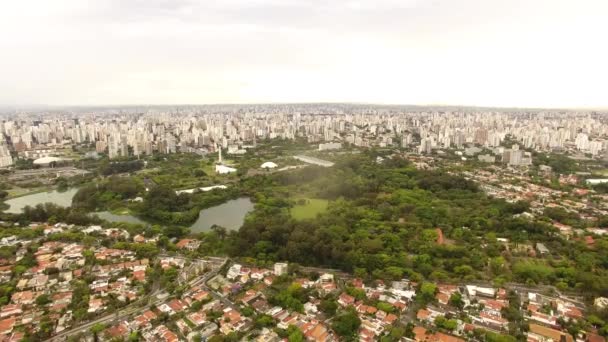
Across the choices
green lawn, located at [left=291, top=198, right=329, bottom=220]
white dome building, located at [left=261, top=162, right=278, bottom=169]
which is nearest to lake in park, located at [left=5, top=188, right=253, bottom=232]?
green lawn, located at [left=291, top=198, right=329, bottom=220]

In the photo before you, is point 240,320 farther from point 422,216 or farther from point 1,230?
point 1,230

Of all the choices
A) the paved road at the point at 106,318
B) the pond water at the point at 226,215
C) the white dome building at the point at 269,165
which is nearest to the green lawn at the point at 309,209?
the pond water at the point at 226,215

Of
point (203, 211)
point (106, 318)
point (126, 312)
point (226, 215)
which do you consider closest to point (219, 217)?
point (226, 215)

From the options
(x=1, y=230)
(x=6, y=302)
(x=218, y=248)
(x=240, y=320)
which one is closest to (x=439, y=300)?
(x=240, y=320)

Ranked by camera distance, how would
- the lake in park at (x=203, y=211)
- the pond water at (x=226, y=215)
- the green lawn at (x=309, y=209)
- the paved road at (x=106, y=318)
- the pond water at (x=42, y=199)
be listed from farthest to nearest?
the pond water at (x=42, y=199), the green lawn at (x=309, y=209), the lake in park at (x=203, y=211), the pond water at (x=226, y=215), the paved road at (x=106, y=318)

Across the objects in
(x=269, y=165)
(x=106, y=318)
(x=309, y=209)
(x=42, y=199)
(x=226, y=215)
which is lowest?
(x=42, y=199)

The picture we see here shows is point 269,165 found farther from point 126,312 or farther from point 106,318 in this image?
point 106,318

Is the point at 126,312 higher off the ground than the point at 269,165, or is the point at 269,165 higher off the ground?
the point at 269,165

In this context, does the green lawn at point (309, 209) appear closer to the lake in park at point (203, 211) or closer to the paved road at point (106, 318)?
the lake in park at point (203, 211)
